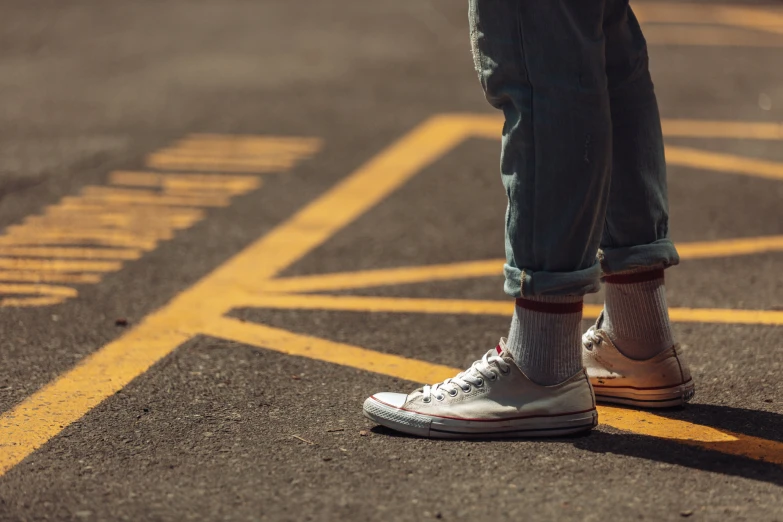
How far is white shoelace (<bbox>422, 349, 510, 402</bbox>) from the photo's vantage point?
2.98 metres

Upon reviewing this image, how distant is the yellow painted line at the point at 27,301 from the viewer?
425 centimetres

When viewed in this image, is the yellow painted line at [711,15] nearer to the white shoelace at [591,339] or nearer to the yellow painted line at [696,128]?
the yellow painted line at [696,128]

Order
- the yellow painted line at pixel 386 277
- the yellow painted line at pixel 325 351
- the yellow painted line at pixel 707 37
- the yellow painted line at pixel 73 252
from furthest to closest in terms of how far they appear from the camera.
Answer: the yellow painted line at pixel 707 37 → the yellow painted line at pixel 73 252 → the yellow painted line at pixel 386 277 → the yellow painted line at pixel 325 351

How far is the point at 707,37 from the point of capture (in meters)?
10.8

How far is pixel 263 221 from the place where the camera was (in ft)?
17.7

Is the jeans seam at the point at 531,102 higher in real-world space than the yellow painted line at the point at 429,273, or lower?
higher

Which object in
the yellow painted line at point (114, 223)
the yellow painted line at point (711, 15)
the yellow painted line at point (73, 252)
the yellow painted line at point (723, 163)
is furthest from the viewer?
the yellow painted line at point (711, 15)

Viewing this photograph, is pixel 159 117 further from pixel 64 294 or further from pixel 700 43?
pixel 700 43

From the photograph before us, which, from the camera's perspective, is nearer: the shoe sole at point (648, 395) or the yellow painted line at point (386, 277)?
the shoe sole at point (648, 395)

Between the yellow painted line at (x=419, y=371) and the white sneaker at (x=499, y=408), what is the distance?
7.2 inches

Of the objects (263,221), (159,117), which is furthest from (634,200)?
(159,117)

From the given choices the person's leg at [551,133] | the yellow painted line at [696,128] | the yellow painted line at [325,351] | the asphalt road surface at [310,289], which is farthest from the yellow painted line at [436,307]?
the yellow painted line at [696,128]

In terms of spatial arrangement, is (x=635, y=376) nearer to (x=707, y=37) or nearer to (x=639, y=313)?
(x=639, y=313)

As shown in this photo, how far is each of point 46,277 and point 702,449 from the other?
264 centimetres
